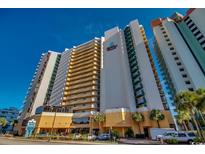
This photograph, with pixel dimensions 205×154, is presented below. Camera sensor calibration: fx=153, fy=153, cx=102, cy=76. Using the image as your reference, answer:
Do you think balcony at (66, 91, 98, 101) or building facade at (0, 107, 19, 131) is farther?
building facade at (0, 107, 19, 131)

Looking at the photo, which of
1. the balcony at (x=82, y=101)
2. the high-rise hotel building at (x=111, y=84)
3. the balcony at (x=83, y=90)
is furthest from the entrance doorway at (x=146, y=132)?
the balcony at (x=83, y=90)

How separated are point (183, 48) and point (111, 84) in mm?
33055

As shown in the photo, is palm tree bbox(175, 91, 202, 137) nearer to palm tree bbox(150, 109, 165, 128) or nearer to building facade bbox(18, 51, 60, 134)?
palm tree bbox(150, 109, 165, 128)

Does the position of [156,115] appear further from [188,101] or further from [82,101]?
[82,101]

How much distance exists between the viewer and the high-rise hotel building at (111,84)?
49000mm

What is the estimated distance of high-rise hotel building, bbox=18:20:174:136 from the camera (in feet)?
161

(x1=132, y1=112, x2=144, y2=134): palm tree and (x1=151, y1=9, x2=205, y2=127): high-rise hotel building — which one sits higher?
(x1=151, y1=9, x2=205, y2=127): high-rise hotel building

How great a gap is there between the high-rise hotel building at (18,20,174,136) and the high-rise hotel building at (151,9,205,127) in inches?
338

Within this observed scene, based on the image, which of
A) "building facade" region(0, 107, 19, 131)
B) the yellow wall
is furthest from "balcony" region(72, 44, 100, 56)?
"building facade" region(0, 107, 19, 131)

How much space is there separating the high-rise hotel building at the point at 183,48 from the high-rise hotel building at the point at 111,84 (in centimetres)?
859

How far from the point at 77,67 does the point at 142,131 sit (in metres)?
43.4

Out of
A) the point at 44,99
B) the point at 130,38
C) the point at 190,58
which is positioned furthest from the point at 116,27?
the point at 44,99

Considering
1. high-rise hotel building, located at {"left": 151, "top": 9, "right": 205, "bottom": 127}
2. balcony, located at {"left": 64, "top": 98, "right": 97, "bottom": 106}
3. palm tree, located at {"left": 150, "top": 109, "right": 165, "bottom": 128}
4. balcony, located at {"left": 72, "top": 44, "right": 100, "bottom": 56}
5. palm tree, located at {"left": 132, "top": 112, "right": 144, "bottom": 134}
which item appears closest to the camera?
palm tree, located at {"left": 150, "top": 109, "right": 165, "bottom": 128}

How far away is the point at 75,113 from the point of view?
60.9m
